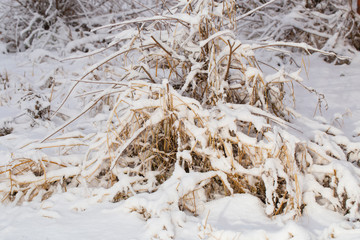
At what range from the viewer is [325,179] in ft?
6.70

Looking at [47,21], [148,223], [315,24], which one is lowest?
[148,223]

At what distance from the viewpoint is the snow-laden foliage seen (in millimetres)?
4070

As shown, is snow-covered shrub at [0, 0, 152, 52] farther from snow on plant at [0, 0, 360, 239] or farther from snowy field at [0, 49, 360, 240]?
snowy field at [0, 49, 360, 240]

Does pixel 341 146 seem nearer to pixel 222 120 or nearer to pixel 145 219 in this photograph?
pixel 222 120

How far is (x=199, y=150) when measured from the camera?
204cm

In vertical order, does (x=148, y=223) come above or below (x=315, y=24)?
below

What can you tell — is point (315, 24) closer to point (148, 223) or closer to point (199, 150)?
point (199, 150)

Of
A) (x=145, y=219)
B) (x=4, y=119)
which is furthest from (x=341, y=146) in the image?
(x=4, y=119)

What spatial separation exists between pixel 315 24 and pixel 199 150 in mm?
3046

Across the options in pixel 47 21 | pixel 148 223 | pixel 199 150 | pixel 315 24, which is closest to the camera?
pixel 148 223

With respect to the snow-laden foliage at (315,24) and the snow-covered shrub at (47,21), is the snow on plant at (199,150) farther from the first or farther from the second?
the snow-covered shrub at (47,21)

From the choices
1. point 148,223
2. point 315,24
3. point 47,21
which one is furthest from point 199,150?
point 47,21

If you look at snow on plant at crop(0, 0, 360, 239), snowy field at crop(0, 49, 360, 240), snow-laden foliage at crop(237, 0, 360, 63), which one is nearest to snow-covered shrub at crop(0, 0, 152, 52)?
snow-laden foliage at crop(237, 0, 360, 63)

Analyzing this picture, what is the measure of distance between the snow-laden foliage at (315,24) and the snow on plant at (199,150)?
1.90 meters
